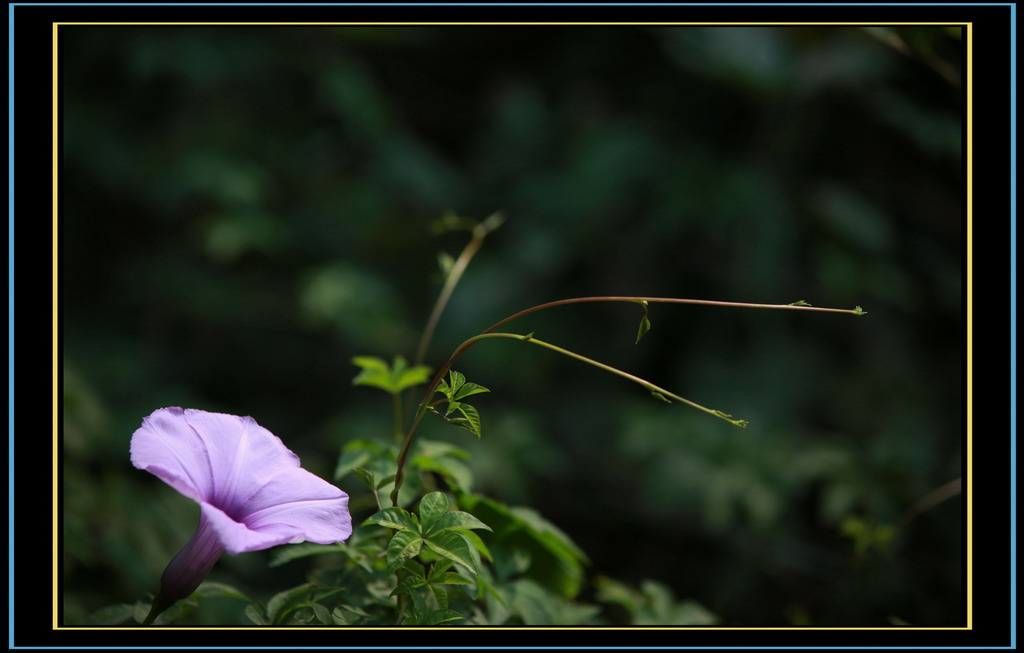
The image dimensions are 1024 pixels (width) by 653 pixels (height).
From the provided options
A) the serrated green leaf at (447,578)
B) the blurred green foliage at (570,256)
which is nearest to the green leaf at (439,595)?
the serrated green leaf at (447,578)

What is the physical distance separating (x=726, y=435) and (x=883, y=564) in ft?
2.98

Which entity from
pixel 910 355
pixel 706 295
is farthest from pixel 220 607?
pixel 910 355

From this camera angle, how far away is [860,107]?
2207mm

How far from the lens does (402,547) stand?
1.75 feet

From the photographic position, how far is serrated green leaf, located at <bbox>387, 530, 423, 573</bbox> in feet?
1.71

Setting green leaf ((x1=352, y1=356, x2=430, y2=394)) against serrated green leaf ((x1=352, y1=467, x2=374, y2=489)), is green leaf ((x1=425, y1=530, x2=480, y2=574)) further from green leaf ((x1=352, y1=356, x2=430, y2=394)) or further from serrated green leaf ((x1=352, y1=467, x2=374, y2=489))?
green leaf ((x1=352, y1=356, x2=430, y2=394))

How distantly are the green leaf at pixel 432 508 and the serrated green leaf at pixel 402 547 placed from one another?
1 centimetres

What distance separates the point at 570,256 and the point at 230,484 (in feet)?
6.14

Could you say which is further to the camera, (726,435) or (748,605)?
(726,435)

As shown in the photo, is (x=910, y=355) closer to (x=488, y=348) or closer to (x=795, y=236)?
(x=795, y=236)

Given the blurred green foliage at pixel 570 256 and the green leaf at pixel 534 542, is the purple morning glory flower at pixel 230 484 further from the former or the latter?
the blurred green foliage at pixel 570 256

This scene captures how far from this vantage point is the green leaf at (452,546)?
53 cm

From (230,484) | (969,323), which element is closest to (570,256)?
(969,323)

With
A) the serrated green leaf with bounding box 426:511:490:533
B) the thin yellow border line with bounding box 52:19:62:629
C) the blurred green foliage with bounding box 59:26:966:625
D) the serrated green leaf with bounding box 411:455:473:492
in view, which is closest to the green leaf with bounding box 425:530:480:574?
the serrated green leaf with bounding box 426:511:490:533
